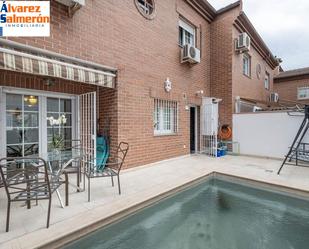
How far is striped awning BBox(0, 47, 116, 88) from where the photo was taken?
13.7ft

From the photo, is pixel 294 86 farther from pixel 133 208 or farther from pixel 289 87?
pixel 133 208

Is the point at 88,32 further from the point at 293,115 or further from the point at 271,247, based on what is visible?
the point at 293,115

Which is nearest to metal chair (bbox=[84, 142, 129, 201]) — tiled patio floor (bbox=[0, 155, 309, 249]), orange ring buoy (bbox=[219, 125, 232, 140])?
tiled patio floor (bbox=[0, 155, 309, 249])

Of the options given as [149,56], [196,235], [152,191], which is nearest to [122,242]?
[196,235]

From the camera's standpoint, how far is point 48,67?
4.82 meters

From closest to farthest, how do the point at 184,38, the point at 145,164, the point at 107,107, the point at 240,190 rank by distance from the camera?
the point at 240,190
the point at 107,107
the point at 145,164
the point at 184,38

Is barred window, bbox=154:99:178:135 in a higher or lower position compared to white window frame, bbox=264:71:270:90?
lower

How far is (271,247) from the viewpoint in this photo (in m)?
3.36

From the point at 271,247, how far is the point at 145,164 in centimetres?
515

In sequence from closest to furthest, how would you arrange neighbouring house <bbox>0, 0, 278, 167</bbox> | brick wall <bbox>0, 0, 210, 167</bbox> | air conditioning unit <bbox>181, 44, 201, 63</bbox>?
neighbouring house <bbox>0, 0, 278, 167</bbox> < brick wall <bbox>0, 0, 210, 167</bbox> < air conditioning unit <bbox>181, 44, 201, 63</bbox>

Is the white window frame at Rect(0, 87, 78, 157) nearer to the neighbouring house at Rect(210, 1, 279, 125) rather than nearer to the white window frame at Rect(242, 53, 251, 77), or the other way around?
the neighbouring house at Rect(210, 1, 279, 125)

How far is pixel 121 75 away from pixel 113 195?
4.04 metres

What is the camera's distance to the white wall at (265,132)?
960cm

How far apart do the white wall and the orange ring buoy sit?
28cm
